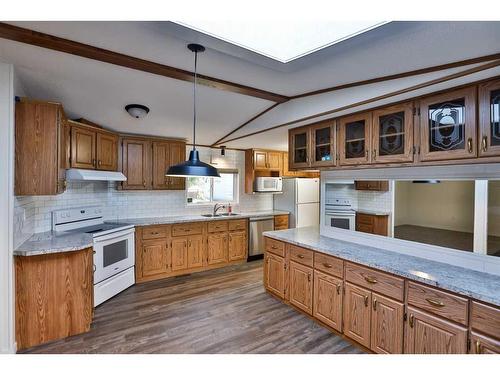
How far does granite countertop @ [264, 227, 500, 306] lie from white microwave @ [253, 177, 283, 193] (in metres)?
2.36

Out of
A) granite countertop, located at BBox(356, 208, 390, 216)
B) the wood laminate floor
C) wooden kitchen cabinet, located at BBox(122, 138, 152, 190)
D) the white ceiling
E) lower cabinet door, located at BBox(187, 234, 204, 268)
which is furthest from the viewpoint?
lower cabinet door, located at BBox(187, 234, 204, 268)

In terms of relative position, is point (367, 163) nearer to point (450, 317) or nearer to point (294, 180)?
point (450, 317)

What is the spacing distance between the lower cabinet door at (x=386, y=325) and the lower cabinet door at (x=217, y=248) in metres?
2.87

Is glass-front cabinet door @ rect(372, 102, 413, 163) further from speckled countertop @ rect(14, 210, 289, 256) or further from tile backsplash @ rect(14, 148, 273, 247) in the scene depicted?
tile backsplash @ rect(14, 148, 273, 247)

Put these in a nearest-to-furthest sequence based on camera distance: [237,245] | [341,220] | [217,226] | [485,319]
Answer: [485,319], [341,220], [217,226], [237,245]

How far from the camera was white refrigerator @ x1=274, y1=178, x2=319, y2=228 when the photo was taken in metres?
5.29

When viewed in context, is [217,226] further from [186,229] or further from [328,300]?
[328,300]

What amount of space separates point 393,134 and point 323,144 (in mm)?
803

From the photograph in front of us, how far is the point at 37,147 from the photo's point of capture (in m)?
2.37

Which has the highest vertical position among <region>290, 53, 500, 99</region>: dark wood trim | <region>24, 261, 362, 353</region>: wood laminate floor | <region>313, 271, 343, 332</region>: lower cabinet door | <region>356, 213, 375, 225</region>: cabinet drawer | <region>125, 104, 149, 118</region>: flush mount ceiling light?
<region>125, 104, 149, 118</region>: flush mount ceiling light

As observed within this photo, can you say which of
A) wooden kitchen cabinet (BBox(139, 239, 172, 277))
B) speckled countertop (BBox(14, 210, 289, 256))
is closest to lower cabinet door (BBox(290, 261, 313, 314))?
wooden kitchen cabinet (BBox(139, 239, 172, 277))

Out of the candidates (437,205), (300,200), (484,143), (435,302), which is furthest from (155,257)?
(484,143)

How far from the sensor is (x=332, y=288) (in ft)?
8.44

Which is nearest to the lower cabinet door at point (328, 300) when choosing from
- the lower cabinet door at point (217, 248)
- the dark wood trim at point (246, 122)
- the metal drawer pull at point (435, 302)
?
the metal drawer pull at point (435, 302)
